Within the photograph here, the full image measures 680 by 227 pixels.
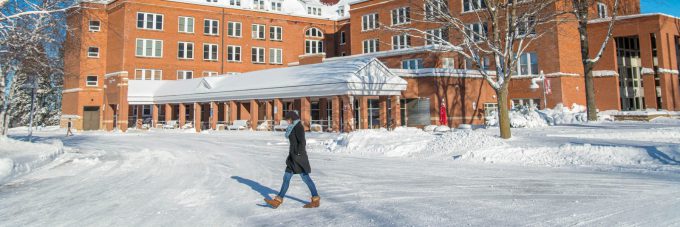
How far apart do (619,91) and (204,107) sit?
127 ft

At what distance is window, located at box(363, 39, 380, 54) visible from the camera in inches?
1832

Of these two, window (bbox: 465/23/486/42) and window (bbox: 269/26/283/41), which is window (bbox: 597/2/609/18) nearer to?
window (bbox: 465/23/486/42)

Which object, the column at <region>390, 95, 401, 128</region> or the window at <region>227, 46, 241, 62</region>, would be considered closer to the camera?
the column at <region>390, 95, 401, 128</region>

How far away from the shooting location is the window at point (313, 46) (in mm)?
56453

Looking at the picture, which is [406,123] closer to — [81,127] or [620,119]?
[620,119]

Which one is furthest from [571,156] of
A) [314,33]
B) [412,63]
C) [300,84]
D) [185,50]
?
[314,33]

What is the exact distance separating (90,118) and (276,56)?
22.7 metres

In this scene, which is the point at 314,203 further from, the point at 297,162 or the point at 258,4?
the point at 258,4

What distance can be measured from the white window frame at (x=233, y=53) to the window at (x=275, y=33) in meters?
4.63

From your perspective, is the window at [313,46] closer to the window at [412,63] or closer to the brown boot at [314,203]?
the window at [412,63]

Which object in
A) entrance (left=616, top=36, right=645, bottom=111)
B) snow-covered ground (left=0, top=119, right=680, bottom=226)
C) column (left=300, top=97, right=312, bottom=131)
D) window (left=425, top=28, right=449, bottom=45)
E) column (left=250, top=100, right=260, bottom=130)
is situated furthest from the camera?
entrance (left=616, top=36, right=645, bottom=111)

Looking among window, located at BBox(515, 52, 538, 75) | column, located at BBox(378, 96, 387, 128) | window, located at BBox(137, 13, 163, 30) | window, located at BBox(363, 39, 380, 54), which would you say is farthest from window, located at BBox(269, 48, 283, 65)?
window, located at BBox(515, 52, 538, 75)

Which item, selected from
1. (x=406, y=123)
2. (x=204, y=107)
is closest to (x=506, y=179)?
(x=406, y=123)

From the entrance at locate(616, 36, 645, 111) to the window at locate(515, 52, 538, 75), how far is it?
7557 millimetres
